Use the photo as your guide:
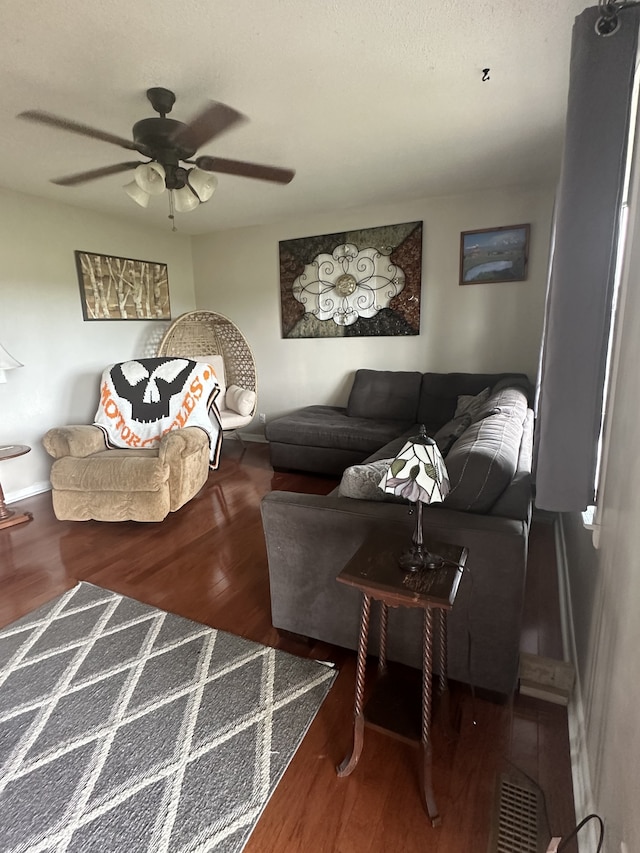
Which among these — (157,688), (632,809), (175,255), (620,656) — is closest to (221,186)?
(175,255)

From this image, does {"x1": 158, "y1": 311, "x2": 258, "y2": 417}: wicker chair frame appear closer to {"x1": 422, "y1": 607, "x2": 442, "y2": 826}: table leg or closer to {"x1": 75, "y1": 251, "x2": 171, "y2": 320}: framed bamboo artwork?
{"x1": 75, "y1": 251, "x2": 171, "y2": 320}: framed bamboo artwork

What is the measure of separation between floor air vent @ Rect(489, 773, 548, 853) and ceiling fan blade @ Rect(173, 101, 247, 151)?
7.87 ft

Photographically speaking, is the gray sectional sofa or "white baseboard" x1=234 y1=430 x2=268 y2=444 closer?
the gray sectional sofa

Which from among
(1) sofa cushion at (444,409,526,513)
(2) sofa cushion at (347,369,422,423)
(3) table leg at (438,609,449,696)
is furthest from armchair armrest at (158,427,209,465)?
(3) table leg at (438,609,449,696)

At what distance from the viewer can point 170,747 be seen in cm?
132

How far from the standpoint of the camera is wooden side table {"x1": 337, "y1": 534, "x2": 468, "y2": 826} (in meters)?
1.06

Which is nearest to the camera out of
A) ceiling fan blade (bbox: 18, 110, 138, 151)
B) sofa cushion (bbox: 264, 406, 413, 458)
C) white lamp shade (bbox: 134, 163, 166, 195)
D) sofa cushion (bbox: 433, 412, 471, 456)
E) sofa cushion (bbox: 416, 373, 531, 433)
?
ceiling fan blade (bbox: 18, 110, 138, 151)

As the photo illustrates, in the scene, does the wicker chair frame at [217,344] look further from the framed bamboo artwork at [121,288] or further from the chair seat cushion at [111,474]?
the chair seat cushion at [111,474]

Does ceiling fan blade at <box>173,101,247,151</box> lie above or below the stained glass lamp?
above

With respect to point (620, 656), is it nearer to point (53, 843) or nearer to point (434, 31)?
point (53, 843)

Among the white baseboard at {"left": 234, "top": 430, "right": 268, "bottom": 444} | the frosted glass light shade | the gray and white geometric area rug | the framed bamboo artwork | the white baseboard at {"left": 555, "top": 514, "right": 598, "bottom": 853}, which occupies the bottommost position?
the gray and white geometric area rug

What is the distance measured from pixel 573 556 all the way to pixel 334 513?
1.15 m

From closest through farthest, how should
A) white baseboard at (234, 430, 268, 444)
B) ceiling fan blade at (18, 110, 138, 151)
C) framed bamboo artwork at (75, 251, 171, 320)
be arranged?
ceiling fan blade at (18, 110, 138, 151) → framed bamboo artwork at (75, 251, 171, 320) → white baseboard at (234, 430, 268, 444)

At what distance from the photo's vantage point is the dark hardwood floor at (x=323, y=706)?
110 cm
